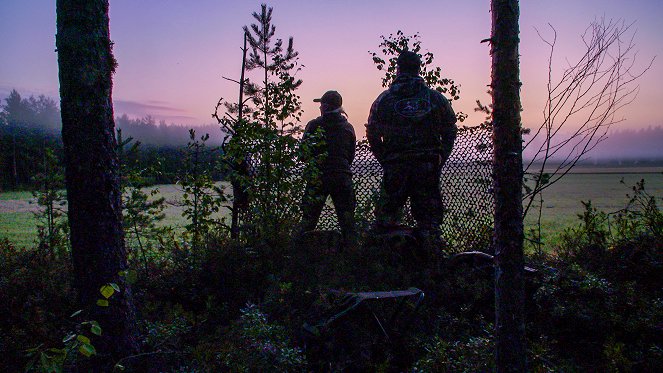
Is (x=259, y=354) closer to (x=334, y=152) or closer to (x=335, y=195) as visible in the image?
(x=335, y=195)

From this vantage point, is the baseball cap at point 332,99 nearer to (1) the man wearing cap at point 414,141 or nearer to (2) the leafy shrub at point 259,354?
(1) the man wearing cap at point 414,141

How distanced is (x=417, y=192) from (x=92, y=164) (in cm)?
425

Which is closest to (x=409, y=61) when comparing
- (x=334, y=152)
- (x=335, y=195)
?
(x=334, y=152)

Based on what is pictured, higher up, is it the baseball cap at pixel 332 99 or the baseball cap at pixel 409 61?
the baseball cap at pixel 409 61

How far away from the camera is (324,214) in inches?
327

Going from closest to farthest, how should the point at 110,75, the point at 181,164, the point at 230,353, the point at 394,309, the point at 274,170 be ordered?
the point at 230,353
the point at 110,75
the point at 394,309
the point at 274,170
the point at 181,164

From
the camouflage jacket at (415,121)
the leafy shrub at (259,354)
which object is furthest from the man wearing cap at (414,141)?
the leafy shrub at (259,354)

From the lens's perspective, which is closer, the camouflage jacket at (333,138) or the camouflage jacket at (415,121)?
the camouflage jacket at (415,121)

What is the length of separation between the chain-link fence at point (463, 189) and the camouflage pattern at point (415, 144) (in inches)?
29.0

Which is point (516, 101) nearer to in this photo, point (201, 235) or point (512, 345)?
point (512, 345)

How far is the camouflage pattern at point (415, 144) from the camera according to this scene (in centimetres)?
634

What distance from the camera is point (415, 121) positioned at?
634 cm

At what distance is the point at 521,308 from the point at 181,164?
539 centimetres

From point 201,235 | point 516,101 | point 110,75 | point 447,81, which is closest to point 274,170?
point 201,235
